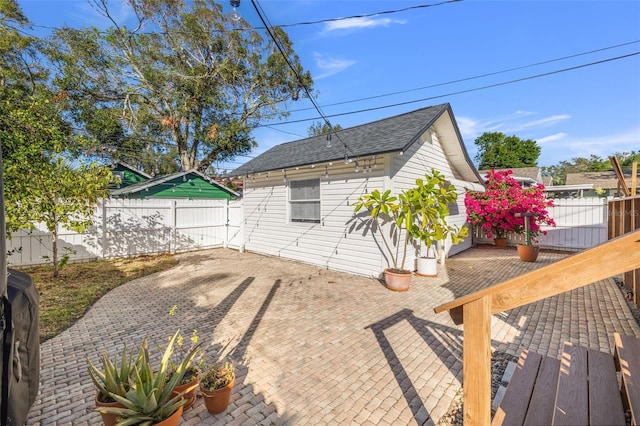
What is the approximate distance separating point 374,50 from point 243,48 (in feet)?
45.8

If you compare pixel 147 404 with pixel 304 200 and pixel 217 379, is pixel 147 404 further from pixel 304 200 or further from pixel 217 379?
pixel 304 200

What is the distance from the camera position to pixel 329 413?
239 centimetres

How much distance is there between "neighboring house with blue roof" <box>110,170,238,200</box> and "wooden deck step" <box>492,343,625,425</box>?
47.7 feet

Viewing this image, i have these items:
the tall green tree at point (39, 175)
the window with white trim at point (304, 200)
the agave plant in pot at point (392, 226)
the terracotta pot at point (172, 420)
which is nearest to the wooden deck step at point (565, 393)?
the terracotta pot at point (172, 420)

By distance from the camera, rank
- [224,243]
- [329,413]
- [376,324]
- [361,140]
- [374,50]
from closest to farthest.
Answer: [329,413]
[376,324]
[361,140]
[374,50]
[224,243]

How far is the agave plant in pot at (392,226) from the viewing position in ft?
18.8

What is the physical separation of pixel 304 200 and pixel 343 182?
63.2 inches

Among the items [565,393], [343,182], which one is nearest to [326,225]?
[343,182]

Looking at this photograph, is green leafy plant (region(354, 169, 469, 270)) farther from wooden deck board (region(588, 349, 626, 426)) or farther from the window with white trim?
wooden deck board (region(588, 349, 626, 426))

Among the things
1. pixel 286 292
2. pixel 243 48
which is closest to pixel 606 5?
pixel 286 292

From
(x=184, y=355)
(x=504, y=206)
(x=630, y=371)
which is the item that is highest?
(x=504, y=206)

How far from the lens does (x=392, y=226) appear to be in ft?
21.8

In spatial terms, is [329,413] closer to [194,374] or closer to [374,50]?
[194,374]

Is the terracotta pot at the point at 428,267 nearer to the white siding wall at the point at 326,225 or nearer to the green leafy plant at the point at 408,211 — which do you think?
the green leafy plant at the point at 408,211
